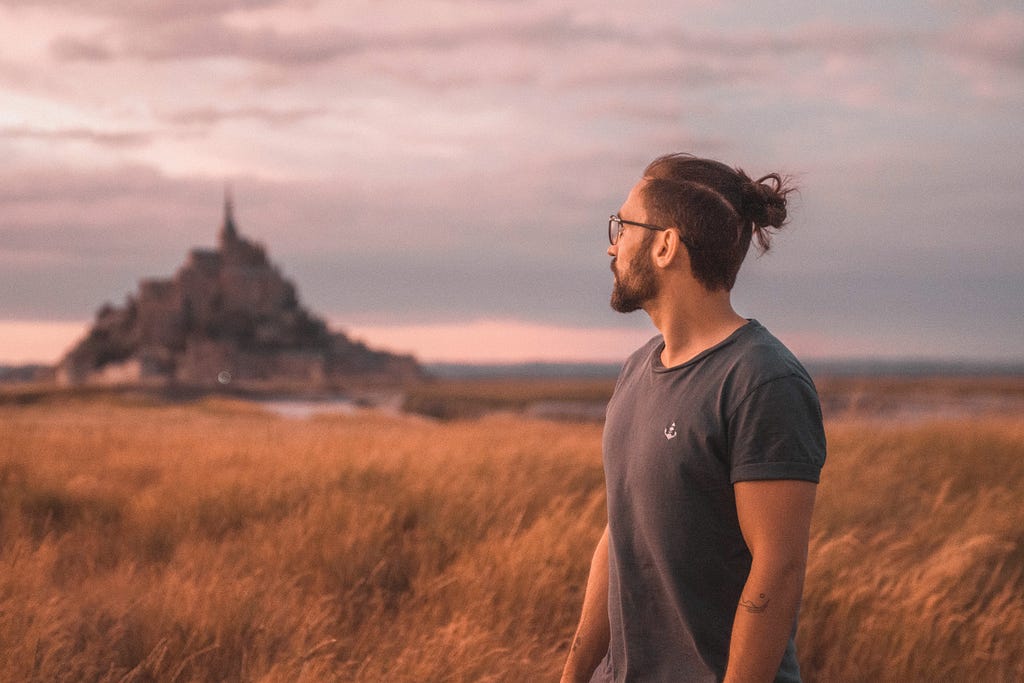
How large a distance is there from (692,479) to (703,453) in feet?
0.26

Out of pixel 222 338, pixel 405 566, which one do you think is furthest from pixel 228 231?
pixel 405 566

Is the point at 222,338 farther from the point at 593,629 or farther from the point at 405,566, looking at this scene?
the point at 593,629

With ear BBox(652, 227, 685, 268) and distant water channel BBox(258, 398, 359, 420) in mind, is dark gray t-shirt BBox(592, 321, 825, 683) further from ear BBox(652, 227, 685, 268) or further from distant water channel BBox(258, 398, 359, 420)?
distant water channel BBox(258, 398, 359, 420)

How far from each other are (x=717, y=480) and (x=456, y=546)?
11.9 ft

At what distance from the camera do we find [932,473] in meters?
7.57

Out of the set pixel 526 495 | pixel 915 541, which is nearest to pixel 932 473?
pixel 915 541

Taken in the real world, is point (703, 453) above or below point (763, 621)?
above

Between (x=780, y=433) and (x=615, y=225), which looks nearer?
(x=780, y=433)

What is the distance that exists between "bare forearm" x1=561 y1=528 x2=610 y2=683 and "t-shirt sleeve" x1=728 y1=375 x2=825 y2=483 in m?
0.64

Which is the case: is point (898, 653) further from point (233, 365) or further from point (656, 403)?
point (233, 365)

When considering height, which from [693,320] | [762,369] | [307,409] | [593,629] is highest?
[693,320]

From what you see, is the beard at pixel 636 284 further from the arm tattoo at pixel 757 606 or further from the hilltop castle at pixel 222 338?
the hilltop castle at pixel 222 338

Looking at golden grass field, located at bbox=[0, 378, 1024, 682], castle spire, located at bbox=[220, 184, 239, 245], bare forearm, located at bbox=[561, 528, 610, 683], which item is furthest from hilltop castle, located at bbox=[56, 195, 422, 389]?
bare forearm, located at bbox=[561, 528, 610, 683]

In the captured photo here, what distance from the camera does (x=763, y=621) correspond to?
1785mm
